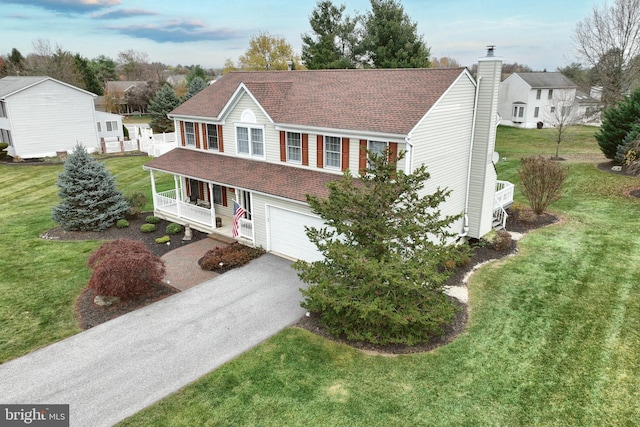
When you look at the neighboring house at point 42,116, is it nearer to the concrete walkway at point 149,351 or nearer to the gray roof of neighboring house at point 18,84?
the gray roof of neighboring house at point 18,84

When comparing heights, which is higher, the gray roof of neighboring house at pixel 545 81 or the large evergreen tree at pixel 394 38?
the large evergreen tree at pixel 394 38

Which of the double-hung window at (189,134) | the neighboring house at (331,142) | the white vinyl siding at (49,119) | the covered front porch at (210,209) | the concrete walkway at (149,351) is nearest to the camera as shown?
the concrete walkway at (149,351)

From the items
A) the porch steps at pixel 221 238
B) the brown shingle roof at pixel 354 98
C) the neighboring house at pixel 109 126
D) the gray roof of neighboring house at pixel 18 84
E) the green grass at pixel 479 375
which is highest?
the gray roof of neighboring house at pixel 18 84

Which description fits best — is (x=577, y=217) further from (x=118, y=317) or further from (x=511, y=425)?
(x=118, y=317)

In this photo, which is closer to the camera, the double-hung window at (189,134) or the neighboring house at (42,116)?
the double-hung window at (189,134)

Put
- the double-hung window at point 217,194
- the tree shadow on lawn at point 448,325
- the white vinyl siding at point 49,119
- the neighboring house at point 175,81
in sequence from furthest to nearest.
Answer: the neighboring house at point 175,81
the white vinyl siding at point 49,119
the double-hung window at point 217,194
the tree shadow on lawn at point 448,325

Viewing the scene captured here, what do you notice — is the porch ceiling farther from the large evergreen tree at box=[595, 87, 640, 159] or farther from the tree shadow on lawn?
the large evergreen tree at box=[595, 87, 640, 159]

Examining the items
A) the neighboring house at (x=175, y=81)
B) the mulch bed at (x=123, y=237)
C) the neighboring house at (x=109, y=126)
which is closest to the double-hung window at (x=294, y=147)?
the mulch bed at (x=123, y=237)

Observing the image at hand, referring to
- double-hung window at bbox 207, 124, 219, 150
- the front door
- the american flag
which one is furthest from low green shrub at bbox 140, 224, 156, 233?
double-hung window at bbox 207, 124, 219, 150
